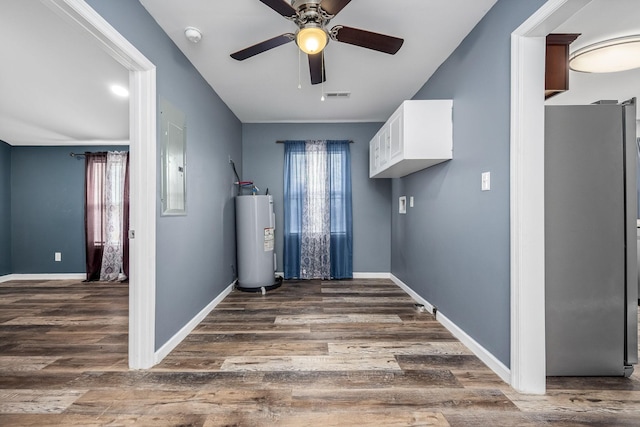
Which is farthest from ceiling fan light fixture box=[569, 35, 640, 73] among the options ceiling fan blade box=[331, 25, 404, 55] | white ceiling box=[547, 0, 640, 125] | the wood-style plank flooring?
the wood-style plank flooring

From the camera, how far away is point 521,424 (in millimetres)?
1378

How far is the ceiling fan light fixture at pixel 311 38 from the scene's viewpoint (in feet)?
5.23

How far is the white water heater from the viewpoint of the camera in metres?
3.60

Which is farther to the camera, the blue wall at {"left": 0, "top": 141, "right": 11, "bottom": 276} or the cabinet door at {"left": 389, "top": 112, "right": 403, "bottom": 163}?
the blue wall at {"left": 0, "top": 141, "right": 11, "bottom": 276}

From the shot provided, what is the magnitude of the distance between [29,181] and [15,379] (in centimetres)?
427

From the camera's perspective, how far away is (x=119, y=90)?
117 inches

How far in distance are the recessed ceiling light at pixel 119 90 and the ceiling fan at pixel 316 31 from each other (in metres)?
1.85

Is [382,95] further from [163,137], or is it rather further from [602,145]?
[163,137]

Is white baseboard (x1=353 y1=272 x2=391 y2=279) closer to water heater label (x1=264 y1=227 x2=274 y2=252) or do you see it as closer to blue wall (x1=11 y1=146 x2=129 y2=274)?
water heater label (x1=264 y1=227 x2=274 y2=252)

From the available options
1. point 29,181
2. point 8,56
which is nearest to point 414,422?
point 8,56

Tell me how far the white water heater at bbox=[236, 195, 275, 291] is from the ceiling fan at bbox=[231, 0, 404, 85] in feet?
6.63

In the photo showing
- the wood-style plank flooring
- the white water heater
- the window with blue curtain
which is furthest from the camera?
A: the window with blue curtain

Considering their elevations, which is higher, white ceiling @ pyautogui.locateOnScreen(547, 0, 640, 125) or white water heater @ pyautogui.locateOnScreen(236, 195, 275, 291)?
white ceiling @ pyautogui.locateOnScreen(547, 0, 640, 125)

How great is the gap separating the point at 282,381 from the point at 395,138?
7.46ft
